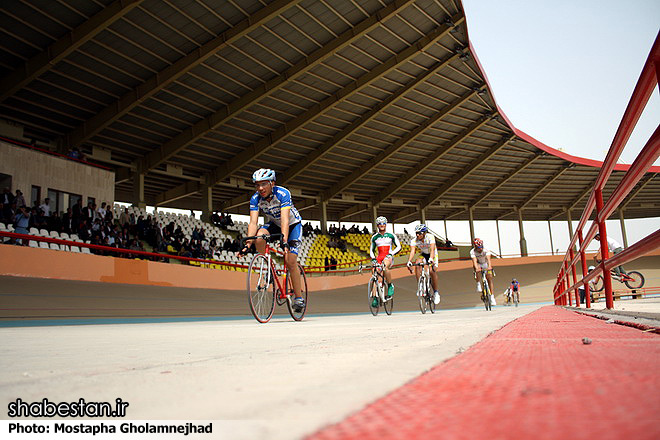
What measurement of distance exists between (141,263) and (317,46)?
582 inches

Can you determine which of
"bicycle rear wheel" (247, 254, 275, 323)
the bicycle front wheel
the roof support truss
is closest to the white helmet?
"bicycle rear wheel" (247, 254, 275, 323)

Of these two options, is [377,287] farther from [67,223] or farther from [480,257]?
[67,223]

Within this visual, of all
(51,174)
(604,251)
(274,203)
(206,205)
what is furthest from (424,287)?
(206,205)

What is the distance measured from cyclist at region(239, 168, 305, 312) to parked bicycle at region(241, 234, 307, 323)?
0.11 metres

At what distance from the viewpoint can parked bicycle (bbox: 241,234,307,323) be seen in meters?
6.23

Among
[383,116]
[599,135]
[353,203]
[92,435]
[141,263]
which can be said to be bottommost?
[92,435]

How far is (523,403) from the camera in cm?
77

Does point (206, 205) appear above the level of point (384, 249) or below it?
above

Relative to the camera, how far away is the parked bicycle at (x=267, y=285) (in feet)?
20.4

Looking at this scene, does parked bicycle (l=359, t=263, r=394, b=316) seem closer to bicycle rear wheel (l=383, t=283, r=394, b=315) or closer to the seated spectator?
bicycle rear wheel (l=383, t=283, r=394, b=315)

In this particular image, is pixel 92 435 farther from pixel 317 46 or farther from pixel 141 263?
pixel 317 46

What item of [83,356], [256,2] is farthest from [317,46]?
[83,356]

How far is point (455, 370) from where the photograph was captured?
3.83 ft

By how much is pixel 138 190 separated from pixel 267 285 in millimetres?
23014
